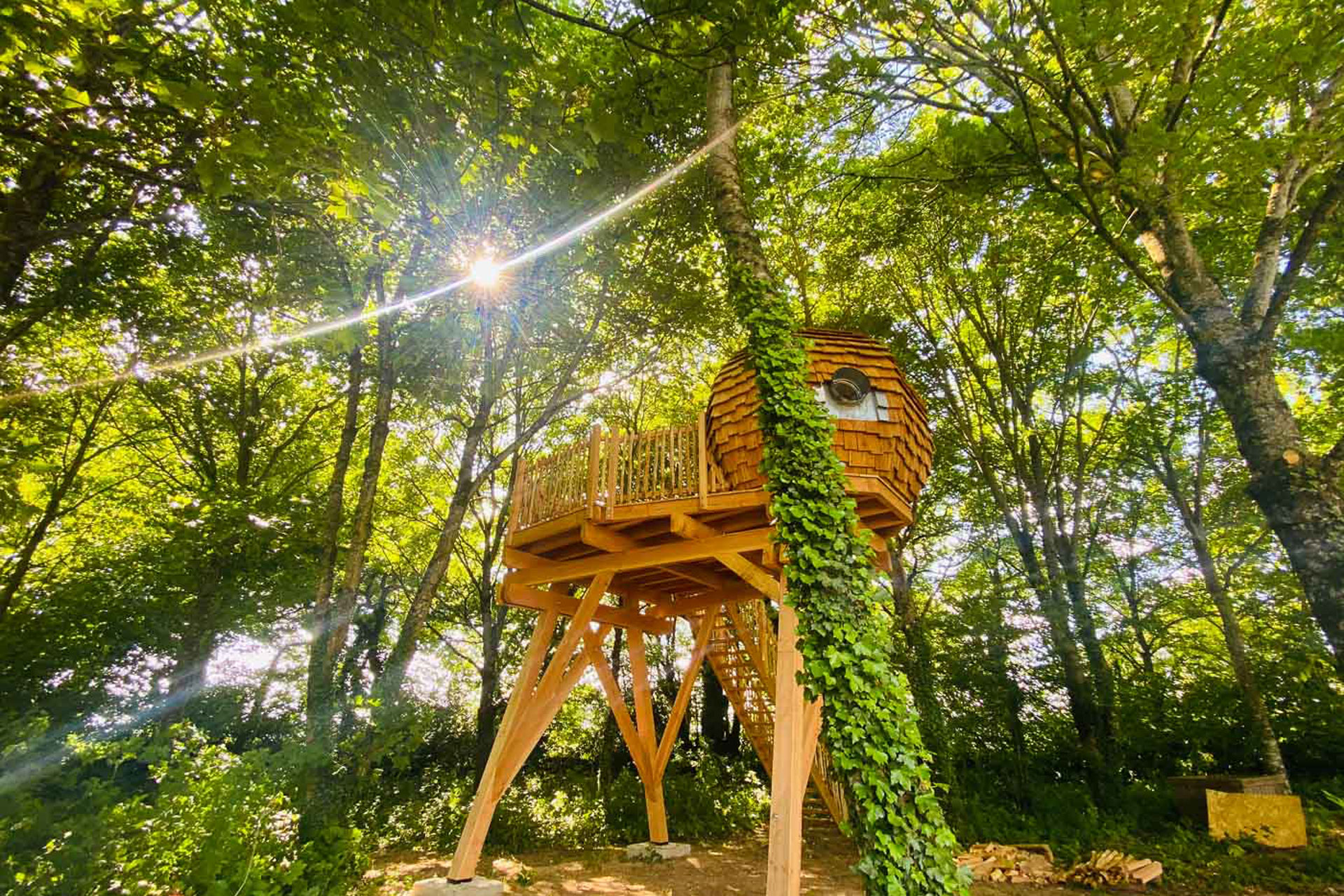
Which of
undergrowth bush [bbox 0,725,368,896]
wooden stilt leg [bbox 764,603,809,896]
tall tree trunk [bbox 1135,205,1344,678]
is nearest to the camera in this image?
undergrowth bush [bbox 0,725,368,896]

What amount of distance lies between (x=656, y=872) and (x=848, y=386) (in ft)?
24.9

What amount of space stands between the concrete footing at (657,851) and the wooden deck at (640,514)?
15.1ft

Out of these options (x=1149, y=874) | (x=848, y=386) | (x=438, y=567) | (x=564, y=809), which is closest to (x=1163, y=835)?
(x=1149, y=874)

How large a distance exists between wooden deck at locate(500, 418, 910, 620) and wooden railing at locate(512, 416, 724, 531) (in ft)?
0.04

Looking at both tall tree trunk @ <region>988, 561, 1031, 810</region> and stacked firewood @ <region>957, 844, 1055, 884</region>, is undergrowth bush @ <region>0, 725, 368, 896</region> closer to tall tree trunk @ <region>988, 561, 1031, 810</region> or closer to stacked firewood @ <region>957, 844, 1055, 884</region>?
stacked firewood @ <region>957, 844, 1055, 884</region>

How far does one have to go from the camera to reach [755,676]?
408 inches

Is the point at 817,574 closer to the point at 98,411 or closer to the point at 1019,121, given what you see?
the point at 1019,121

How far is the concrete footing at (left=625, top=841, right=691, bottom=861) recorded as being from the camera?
8.81 m

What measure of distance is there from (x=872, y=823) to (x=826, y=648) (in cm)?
107

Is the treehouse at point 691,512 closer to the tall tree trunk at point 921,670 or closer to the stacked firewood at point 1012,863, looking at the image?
the stacked firewood at point 1012,863

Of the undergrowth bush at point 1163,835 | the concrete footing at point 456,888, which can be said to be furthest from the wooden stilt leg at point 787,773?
the undergrowth bush at point 1163,835

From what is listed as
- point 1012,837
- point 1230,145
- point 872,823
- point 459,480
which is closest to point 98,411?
point 459,480

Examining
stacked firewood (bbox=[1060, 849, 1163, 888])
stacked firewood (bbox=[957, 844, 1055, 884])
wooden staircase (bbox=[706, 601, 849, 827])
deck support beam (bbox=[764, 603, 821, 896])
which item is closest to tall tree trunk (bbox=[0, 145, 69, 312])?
deck support beam (bbox=[764, 603, 821, 896])

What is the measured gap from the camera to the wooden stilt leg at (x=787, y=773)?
477 centimetres
